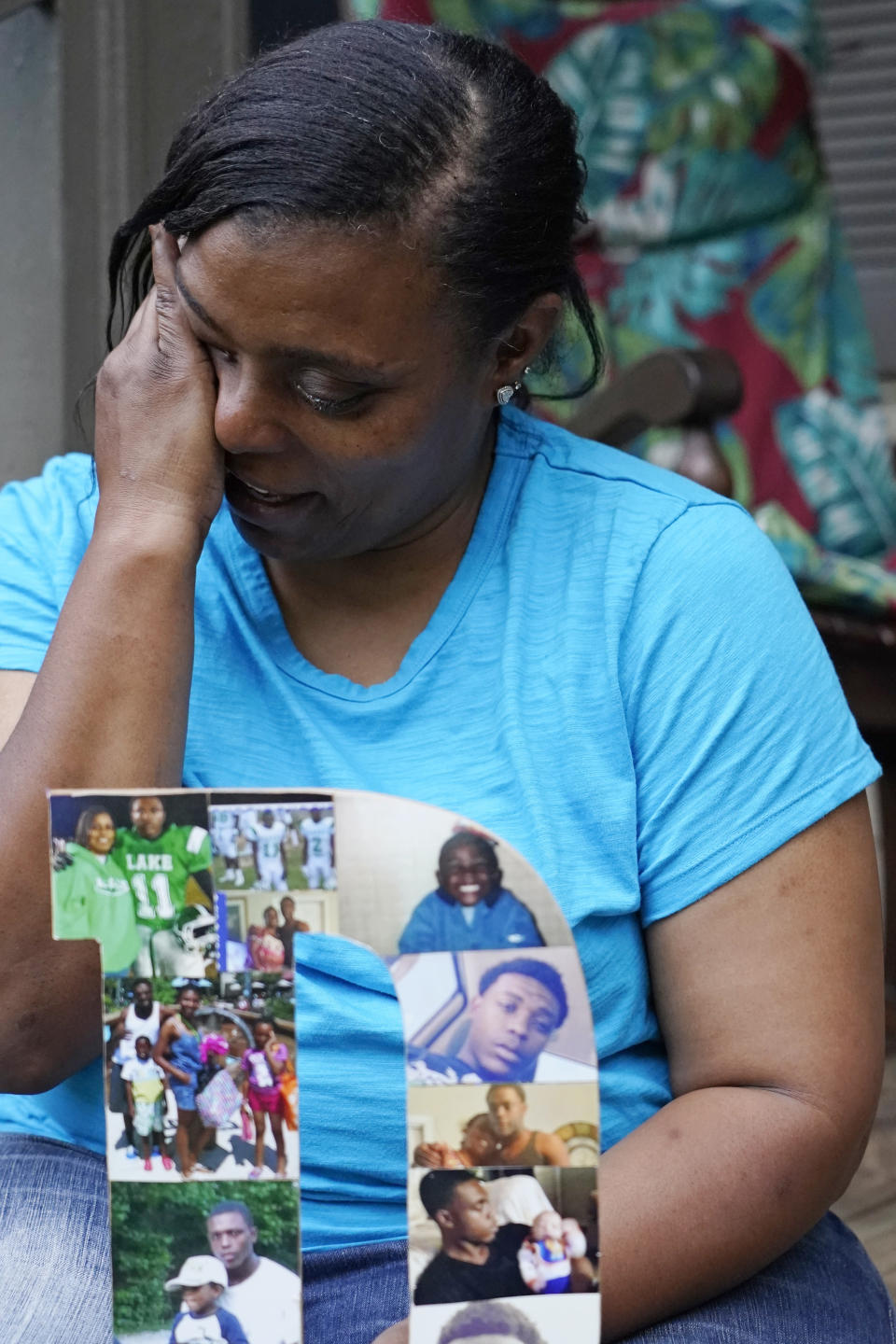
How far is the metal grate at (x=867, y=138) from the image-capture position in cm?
399

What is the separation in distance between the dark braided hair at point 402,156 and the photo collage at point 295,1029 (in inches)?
19.6

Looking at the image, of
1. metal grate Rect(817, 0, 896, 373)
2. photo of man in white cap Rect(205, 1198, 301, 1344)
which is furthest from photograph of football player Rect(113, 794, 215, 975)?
metal grate Rect(817, 0, 896, 373)

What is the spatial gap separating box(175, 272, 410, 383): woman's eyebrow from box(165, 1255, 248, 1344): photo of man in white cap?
61 centimetres

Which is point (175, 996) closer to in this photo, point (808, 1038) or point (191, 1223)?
point (191, 1223)

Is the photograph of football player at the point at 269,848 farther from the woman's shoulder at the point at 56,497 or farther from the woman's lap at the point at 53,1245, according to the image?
the woman's shoulder at the point at 56,497

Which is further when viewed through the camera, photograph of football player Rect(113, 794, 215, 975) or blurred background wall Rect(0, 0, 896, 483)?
blurred background wall Rect(0, 0, 896, 483)

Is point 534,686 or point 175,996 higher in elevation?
point 534,686

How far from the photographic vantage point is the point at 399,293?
3.84 feet

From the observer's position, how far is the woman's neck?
1.35 metres

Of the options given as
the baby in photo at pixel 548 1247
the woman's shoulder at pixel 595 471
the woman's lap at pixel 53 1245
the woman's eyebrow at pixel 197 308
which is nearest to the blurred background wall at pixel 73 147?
the woman's shoulder at pixel 595 471

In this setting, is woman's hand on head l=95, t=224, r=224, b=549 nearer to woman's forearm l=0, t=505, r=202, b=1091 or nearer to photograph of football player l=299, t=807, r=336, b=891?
woman's forearm l=0, t=505, r=202, b=1091

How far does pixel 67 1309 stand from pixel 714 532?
0.74 m

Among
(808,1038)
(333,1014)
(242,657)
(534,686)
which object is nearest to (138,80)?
(242,657)

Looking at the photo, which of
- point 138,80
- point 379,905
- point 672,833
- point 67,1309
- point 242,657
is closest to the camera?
point 379,905
